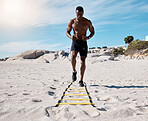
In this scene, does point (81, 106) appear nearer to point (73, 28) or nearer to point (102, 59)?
point (73, 28)

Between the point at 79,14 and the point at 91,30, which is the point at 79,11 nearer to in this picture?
the point at 79,14

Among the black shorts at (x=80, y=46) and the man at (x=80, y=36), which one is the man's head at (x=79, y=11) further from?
the black shorts at (x=80, y=46)

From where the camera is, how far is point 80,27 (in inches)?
168

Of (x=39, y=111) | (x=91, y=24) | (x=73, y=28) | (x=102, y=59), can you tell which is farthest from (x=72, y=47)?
(x=102, y=59)

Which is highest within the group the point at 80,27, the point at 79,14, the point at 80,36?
the point at 79,14

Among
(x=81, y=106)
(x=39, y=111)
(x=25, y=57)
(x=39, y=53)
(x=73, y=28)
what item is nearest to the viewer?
(x=39, y=111)

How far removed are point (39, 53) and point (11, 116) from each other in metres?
23.4

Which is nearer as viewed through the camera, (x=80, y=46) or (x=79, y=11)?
(x=79, y=11)

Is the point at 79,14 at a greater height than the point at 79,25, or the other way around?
the point at 79,14

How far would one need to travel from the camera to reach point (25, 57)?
906 inches

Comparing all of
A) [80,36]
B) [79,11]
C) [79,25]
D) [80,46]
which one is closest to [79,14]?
[79,11]

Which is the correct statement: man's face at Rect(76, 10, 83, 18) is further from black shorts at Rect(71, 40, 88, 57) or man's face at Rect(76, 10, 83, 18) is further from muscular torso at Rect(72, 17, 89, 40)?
black shorts at Rect(71, 40, 88, 57)

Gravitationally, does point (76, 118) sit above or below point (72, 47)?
below

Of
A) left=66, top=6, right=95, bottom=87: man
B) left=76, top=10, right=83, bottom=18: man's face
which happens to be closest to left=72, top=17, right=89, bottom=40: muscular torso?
left=66, top=6, right=95, bottom=87: man
